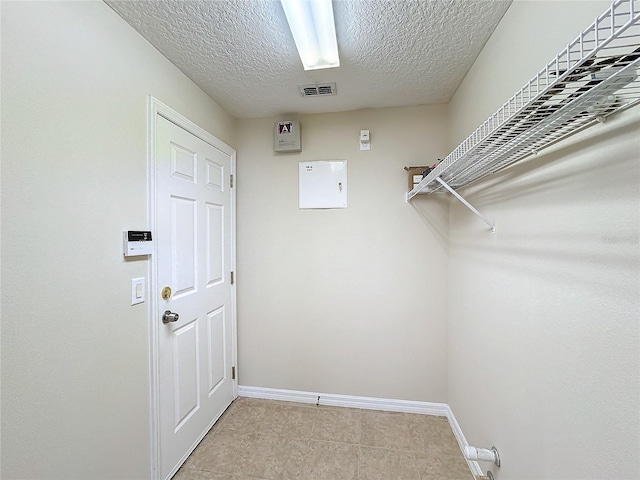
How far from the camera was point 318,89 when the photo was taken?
174 centimetres

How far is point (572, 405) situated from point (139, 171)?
1995mm

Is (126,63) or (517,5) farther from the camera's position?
(126,63)

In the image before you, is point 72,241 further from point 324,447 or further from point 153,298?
point 324,447

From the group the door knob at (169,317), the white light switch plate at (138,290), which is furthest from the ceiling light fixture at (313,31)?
the door knob at (169,317)

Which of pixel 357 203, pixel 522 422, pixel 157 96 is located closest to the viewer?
pixel 522 422

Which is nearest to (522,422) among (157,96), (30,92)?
(30,92)

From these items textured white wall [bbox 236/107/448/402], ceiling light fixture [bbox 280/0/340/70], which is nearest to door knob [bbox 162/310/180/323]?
textured white wall [bbox 236/107/448/402]

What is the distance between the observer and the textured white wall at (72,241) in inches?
32.1

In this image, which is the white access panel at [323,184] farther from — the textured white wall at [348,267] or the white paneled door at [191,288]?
the white paneled door at [191,288]

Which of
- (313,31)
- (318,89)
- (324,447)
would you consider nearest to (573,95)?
(313,31)

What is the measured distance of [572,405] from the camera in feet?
2.54

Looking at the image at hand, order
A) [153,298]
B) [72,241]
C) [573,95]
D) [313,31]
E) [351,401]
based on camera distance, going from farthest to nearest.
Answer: [351,401]
[153,298]
[313,31]
[72,241]
[573,95]

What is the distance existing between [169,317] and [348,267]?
51.4 inches

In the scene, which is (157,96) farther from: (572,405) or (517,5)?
(572,405)
